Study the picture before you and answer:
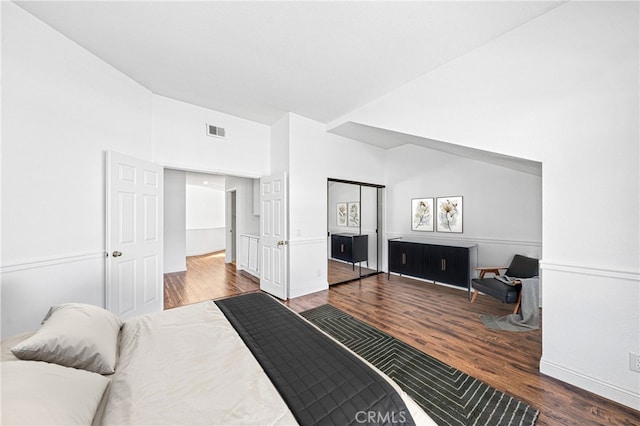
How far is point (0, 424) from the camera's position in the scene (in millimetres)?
697

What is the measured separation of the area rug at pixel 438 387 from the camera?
1660mm

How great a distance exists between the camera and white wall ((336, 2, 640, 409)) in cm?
175

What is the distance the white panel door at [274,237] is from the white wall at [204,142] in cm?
51

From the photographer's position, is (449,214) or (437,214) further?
(437,214)

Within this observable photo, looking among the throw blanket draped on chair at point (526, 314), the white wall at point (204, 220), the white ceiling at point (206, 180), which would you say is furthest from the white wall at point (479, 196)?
the white wall at point (204, 220)

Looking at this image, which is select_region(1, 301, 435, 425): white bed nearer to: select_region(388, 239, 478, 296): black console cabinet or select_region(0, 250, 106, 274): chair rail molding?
select_region(0, 250, 106, 274): chair rail molding

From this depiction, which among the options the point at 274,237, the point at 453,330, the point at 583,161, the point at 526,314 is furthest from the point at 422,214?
the point at 583,161

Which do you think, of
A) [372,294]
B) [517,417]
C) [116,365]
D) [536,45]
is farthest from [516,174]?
[116,365]

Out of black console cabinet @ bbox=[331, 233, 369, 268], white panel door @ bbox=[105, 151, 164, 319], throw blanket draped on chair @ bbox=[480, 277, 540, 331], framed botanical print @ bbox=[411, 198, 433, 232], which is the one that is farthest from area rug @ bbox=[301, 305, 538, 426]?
framed botanical print @ bbox=[411, 198, 433, 232]

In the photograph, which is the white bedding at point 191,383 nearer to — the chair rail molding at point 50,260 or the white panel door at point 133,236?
the chair rail molding at point 50,260

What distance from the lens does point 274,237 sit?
420cm

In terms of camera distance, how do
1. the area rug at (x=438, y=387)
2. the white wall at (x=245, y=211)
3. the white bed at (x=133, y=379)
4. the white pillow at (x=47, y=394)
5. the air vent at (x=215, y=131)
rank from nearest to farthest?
the white pillow at (x=47, y=394)
the white bed at (x=133, y=379)
the area rug at (x=438, y=387)
the air vent at (x=215, y=131)
the white wall at (x=245, y=211)

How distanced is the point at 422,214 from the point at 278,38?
13.1 feet

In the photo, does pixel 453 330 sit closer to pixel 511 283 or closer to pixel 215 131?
pixel 511 283
